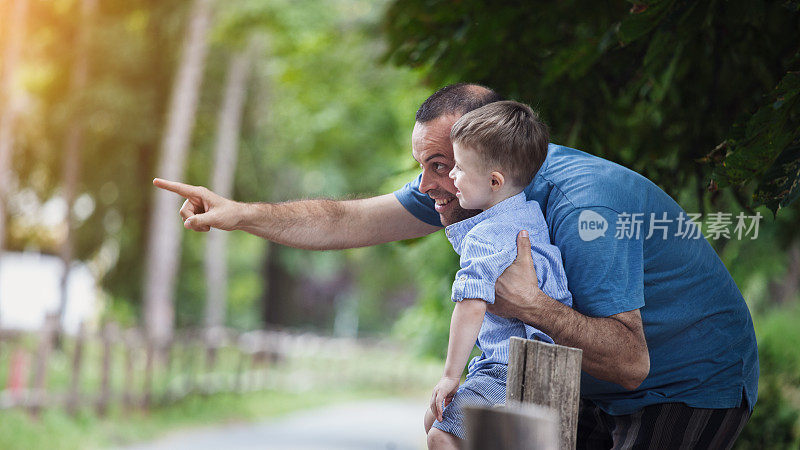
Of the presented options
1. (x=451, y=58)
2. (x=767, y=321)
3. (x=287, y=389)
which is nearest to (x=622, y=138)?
(x=451, y=58)

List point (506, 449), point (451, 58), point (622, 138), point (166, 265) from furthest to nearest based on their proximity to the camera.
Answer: point (166, 265) < point (622, 138) < point (451, 58) < point (506, 449)

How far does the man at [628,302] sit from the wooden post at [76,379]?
418 inches

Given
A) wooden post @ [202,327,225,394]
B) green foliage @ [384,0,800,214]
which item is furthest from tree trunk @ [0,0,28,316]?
green foliage @ [384,0,800,214]

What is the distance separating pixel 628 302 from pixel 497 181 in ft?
1.60

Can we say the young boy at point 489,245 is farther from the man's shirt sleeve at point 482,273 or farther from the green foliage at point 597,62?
the green foliage at point 597,62

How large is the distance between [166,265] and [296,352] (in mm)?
3929

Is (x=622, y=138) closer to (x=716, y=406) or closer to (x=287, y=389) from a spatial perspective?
(x=716, y=406)

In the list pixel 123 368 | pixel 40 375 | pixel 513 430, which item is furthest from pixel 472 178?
pixel 123 368

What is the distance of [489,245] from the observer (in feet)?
8.14

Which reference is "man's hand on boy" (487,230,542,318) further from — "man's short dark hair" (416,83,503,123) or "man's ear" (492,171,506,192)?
"man's short dark hair" (416,83,503,123)

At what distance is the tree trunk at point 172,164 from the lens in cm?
1912

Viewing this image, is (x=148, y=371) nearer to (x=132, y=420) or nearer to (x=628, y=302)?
(x=132, y=420)

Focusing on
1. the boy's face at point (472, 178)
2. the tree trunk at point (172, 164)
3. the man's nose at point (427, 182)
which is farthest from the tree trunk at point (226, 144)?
the boy's face at point (472, 178)

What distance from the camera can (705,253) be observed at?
2646mm
